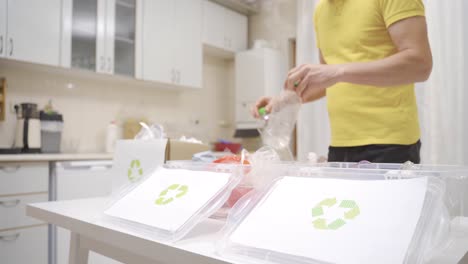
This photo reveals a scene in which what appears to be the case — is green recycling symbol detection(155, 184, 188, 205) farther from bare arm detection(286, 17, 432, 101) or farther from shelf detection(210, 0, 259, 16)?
shelf detection(210, 0, 259, 16)

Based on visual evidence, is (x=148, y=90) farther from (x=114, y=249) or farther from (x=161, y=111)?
(x=114, y=249)

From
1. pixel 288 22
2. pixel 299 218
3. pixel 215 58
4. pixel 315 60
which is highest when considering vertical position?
pixel 288 22

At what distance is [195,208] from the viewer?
22.1 inches

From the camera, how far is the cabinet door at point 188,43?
3.54 m

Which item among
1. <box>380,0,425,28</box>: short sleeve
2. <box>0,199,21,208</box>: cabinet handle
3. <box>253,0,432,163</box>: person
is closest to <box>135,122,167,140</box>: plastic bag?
<box>253,0,432,163</box>: person

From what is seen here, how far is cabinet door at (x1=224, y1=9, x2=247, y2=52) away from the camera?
13.6 ft

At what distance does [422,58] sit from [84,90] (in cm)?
280

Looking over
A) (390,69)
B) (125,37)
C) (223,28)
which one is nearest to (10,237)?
(125,37)

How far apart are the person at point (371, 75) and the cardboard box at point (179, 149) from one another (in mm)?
247

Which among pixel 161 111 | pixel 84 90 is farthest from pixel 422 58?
pixel 161 111

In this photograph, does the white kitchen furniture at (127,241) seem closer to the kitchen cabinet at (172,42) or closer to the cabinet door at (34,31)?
the cabinet door at (34,31)

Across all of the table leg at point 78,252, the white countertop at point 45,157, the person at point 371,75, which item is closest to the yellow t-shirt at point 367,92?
the person at point 371,75

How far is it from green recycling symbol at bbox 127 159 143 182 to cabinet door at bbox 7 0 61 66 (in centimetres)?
169

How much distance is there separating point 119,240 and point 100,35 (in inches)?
106
